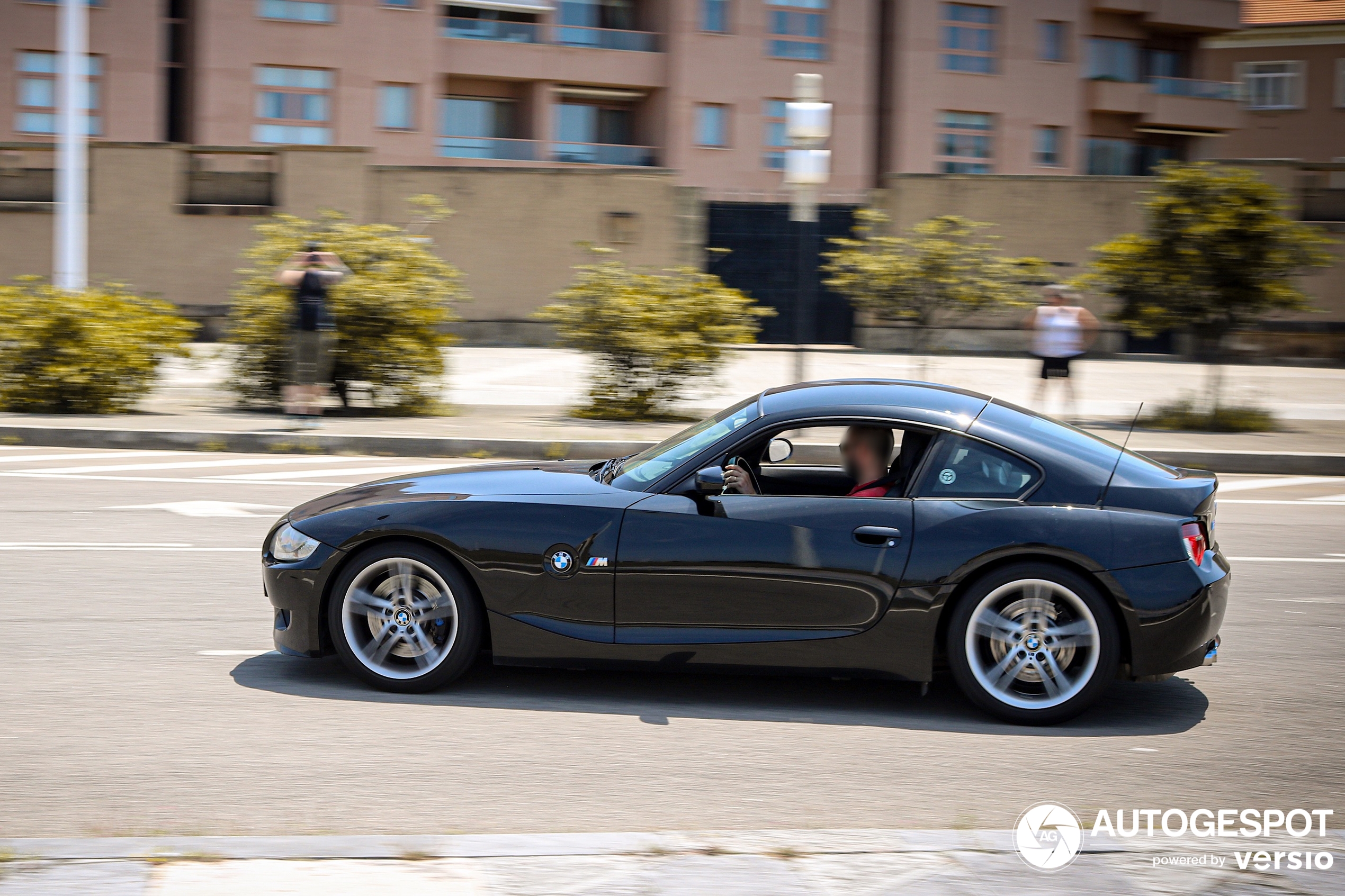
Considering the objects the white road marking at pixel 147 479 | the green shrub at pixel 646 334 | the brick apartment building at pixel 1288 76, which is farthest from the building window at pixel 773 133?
the white road marking at pixel 147 479

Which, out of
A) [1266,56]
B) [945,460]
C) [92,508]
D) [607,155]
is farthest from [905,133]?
[945,460]

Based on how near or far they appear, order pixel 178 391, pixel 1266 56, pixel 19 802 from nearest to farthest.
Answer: pixel 19 802
pixel 178 391
pixel 1266 56

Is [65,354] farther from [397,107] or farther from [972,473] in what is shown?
[397,107]

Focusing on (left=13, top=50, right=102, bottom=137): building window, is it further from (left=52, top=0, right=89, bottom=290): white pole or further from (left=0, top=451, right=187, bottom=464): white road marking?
(left=0, top=451, right=187, bottom=464): white road marking

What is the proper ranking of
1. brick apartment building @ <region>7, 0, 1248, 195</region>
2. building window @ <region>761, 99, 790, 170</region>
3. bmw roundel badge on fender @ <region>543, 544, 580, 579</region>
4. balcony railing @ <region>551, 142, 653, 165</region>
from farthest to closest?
balcony railing @ <region>551, 142, 653, 165</region> → building window @ <region>761, 99, 790, 170</region> → brick apartment building @ <region>7, 0, 1248, 195</region> → bmw roundel badge on fender @ <region>543, 544, 580, 579</region>

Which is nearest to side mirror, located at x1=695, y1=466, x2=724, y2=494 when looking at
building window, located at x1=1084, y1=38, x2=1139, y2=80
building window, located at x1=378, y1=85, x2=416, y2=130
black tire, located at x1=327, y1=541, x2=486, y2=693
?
black tire, located at x1=327, y1=541, x2=486, y2=693

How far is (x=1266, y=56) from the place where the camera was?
50219 millimetres

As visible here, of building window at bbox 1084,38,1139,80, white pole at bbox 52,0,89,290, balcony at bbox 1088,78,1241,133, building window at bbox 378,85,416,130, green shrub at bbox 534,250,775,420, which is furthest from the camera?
→ building window at bbox 1084,38,1139,80

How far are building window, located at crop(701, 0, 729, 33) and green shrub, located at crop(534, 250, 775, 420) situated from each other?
1013 inches

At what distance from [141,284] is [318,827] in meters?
27.9

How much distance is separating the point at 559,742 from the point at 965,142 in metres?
39.7

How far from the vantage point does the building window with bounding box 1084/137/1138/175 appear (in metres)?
45.3

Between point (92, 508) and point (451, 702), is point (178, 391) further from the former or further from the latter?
point (451, 702)

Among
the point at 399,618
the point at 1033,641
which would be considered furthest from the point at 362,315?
the point at 1033,641
